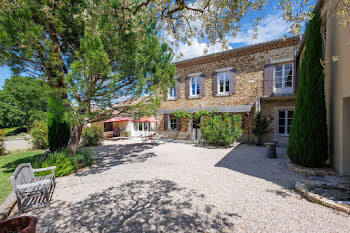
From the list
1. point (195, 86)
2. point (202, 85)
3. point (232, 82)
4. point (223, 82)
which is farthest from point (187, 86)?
point (232, 82)

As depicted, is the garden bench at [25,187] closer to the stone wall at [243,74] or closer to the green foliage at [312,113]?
the green foliage at [312,113]

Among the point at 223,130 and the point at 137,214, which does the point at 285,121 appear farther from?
the point at 137,214

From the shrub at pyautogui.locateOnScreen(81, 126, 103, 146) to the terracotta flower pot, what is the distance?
34.6 ft

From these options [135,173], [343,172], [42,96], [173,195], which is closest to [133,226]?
[173,195]

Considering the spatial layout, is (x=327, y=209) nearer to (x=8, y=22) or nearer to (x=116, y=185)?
(x=116, y=185)

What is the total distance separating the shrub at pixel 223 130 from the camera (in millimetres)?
10367

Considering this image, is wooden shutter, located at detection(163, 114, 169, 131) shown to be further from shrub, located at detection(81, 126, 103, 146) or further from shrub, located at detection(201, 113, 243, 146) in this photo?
shrub, located at detection(81, 126, 103, 146)

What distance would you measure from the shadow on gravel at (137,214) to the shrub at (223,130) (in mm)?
6827

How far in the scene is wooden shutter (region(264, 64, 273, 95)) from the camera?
10.6 metres

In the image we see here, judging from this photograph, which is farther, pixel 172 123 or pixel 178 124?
pixel 172 123

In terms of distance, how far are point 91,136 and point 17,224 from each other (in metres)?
10.6

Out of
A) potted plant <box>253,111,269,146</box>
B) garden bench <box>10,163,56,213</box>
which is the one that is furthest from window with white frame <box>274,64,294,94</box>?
garden bench <box>10,163,56,213</box>

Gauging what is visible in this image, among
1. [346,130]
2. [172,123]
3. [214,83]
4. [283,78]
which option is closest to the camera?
[346,130]

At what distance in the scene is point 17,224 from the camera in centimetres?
236
